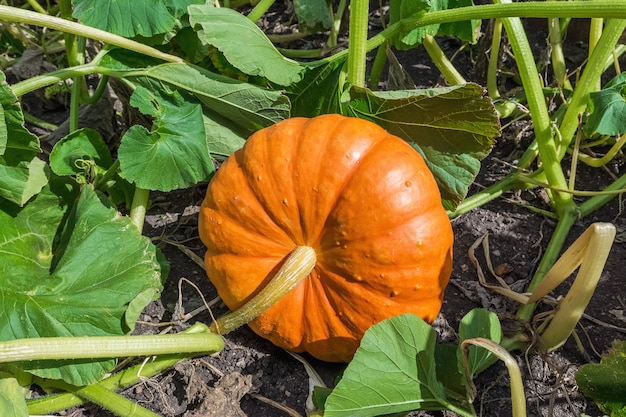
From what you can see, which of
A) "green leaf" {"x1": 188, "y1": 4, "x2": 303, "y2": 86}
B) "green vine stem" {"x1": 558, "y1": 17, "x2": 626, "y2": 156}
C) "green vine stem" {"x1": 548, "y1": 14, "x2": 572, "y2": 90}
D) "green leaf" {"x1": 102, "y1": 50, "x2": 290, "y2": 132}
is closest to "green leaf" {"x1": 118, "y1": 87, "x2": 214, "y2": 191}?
"green leaf" {"x1": 102, "y1": 50, "x2": 290, "y2": 132}

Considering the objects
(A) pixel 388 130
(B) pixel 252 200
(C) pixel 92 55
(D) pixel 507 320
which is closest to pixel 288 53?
(C) pixel 92 55

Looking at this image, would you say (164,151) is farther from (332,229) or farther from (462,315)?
(462,315)

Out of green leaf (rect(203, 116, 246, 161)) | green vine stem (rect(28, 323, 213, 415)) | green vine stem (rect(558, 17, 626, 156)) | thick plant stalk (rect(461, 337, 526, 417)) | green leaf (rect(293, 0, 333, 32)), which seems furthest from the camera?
green leaf (rect(293, 0, 333, 32))

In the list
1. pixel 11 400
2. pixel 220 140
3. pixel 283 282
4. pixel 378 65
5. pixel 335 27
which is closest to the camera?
pixel 11 400

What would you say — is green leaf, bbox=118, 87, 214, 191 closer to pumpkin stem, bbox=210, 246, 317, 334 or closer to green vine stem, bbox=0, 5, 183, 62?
green vine stem, bbox=0, 5, 183, 62

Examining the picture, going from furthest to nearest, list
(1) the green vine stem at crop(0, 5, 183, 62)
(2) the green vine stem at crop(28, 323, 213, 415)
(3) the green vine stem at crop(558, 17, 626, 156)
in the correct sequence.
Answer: (3) the green vine stem at crop(558, 17, 626, 156) → (1) the green vine stem at crop(0, 5, 183, 62) → (2) the green vine stem at crop(28, 323, 213, 415)

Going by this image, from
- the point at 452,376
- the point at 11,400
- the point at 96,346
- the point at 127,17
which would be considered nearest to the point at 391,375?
the point at 452,376
